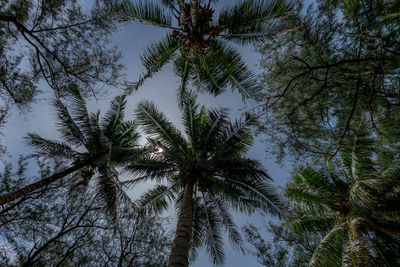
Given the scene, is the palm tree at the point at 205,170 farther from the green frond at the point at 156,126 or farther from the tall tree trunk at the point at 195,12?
the tall tree trunk at the point at 195,12

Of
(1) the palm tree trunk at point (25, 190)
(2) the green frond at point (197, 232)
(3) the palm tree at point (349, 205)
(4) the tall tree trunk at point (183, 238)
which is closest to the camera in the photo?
(4) the tall tree trunk at point (183, 238)

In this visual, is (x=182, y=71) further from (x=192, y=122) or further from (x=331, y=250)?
(x=331, y=250)

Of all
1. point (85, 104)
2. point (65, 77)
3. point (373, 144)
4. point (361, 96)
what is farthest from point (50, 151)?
point (373, 144)

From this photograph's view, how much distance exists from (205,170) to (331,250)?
14.2ft

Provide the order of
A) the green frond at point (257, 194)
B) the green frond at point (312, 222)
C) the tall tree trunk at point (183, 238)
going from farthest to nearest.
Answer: the green frond at point (312, 222), the green frond at point (257, 194), the tall tree trunk at point (183, 238)

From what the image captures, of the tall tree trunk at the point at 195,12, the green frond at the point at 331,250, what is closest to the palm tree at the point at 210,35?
the tall tree trunk at the point at 195,12

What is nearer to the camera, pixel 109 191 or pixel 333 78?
pixel 333 78

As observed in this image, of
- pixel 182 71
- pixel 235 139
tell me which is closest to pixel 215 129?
pixel 235 139

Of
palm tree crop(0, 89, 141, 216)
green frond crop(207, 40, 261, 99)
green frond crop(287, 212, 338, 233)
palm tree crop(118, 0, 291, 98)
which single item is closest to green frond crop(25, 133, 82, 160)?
palm tree crop(0, 89, 141, 216)

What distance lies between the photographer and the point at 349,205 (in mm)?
6590

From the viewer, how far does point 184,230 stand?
5.86 metres

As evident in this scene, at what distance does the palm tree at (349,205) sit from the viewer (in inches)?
221

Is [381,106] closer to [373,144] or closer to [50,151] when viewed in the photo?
[373,144]

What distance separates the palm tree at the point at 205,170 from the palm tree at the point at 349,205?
3.80 feet
